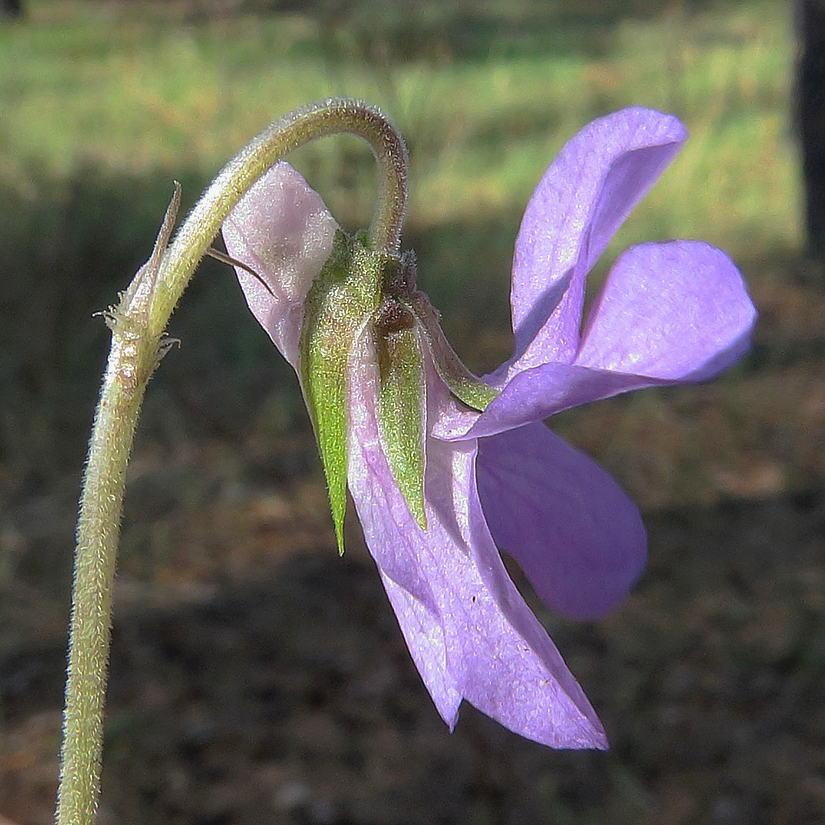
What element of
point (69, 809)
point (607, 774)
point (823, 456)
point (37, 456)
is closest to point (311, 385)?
point (69, 809)

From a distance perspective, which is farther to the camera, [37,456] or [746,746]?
[37,456]

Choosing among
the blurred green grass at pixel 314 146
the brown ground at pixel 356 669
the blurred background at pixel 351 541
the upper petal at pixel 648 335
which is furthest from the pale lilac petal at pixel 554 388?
the blurred green grass at pixel 314 146

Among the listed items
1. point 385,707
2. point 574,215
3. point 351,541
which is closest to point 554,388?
point 574,215

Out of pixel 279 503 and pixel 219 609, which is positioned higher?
pixel 279 503

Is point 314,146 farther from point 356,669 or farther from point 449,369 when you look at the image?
point 449,369

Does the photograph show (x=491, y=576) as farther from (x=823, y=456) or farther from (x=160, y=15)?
(x=160, y=15)

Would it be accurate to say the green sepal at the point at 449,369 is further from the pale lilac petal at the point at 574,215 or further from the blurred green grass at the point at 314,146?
the blurred green grass at the point at 314,146

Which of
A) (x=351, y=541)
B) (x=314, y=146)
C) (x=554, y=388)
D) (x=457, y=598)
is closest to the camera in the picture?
(x=554, y=388)
